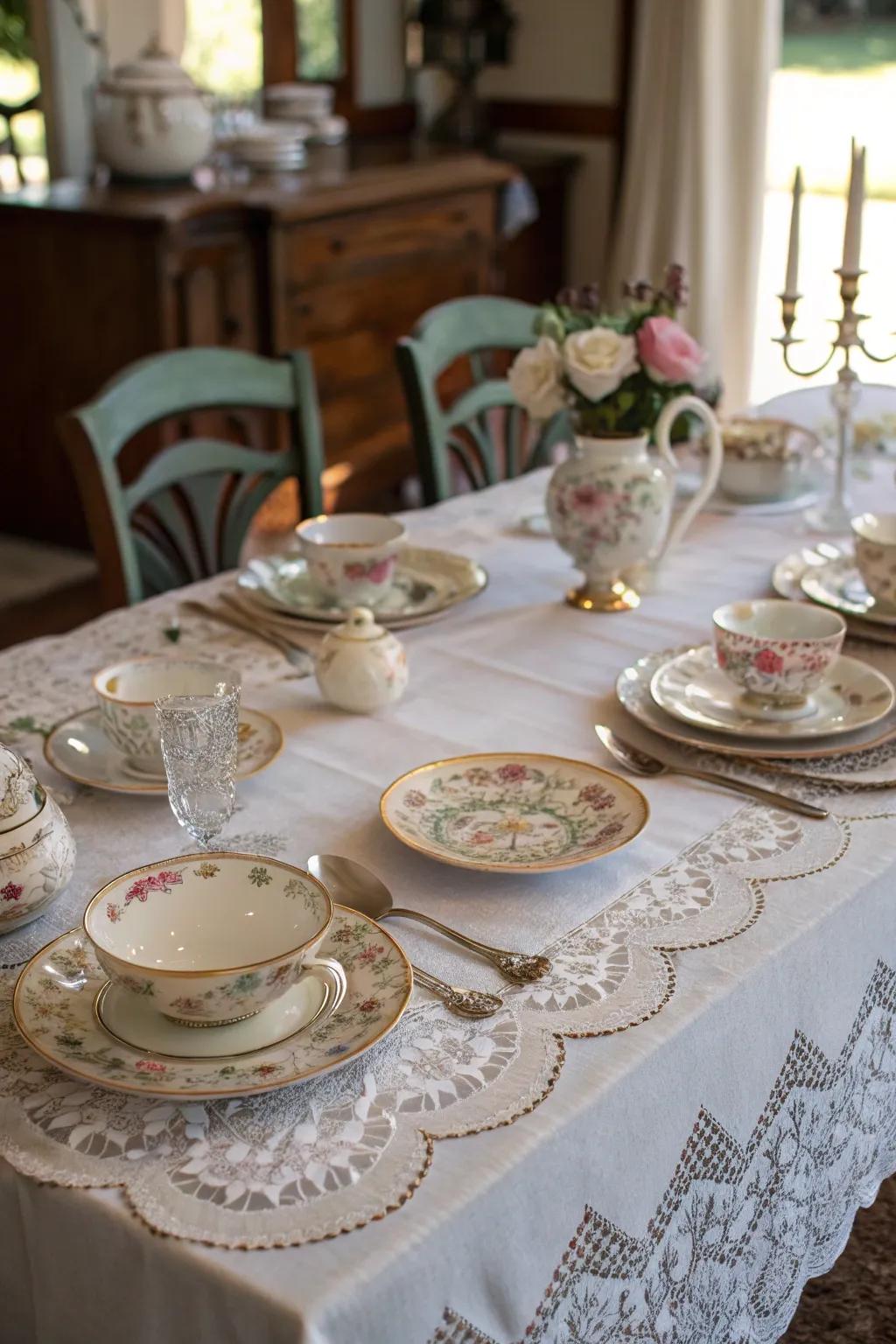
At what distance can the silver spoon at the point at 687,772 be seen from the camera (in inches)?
44.1

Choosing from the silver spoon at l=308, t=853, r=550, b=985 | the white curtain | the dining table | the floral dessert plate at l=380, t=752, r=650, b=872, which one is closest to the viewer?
the dining table

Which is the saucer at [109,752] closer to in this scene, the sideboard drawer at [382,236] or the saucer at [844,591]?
the saucer at [844,591]

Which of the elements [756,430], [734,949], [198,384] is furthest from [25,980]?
[756,430]

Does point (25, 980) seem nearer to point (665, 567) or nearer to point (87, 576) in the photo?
point (665, 567)

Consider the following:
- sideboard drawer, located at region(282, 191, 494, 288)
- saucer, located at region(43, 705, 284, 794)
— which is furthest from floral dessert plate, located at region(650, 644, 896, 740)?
sideboard drawer, located at region(282, 191, 494, 288)

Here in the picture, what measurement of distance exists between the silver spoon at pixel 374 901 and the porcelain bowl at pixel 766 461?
0.97 m

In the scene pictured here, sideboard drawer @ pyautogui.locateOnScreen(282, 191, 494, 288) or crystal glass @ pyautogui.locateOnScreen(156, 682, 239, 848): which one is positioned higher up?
sideboard drawer @ pyautogui.locateOnScreen(282, 191, 494, 288)

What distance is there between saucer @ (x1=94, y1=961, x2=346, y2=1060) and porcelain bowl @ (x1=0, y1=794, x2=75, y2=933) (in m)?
0.10

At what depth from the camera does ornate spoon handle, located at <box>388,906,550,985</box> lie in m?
0.91

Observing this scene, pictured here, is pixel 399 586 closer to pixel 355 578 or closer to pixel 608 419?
pixel 355 578

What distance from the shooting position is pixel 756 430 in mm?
1854

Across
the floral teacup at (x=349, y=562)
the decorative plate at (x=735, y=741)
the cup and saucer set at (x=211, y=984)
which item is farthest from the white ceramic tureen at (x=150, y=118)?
the cup and saucer set at (x=211, y=984)

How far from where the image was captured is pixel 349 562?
1.49m

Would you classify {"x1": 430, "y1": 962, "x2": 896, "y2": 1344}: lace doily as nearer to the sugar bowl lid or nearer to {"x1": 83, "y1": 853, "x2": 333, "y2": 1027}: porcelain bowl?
{"x1": 83, "y1": 853, "x2": 333, "y2": 1027}: porcelain bowl
